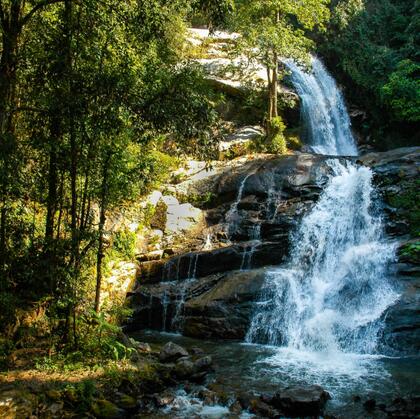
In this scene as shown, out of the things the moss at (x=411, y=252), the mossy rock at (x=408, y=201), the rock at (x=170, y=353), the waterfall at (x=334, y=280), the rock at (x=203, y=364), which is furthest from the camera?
the mossy rock at (x=408, y=201)

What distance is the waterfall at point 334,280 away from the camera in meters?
10.9

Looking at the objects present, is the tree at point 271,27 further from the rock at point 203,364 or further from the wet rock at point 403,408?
the wet rock at point 403,408

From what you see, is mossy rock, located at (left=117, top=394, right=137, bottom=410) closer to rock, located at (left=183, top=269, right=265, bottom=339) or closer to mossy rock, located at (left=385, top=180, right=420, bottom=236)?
rock, located at (left=183, top=269, right=265, bottom=339)

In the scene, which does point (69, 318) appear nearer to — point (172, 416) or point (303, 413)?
point (172, 416)

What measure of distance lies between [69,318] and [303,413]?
4206 mm

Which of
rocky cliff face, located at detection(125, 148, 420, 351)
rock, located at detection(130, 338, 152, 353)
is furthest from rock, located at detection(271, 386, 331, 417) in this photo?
rocky cliff face, located at detection(125, 148, 420, 351)

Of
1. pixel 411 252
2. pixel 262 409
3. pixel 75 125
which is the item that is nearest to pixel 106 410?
pixel 262 409

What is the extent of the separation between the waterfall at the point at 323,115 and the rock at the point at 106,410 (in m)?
16.3

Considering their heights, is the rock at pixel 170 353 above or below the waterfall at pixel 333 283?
below

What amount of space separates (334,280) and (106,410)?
7.79 metres

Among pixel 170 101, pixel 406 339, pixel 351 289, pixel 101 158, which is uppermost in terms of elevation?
pixel 170 101

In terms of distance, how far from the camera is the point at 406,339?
10188mm

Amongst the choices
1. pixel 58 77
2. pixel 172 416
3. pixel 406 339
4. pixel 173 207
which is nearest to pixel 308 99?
pixel 173 207

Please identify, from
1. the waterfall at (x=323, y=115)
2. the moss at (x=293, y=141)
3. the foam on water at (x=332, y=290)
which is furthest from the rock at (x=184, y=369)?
the waterfall at (x=323, y=115)
